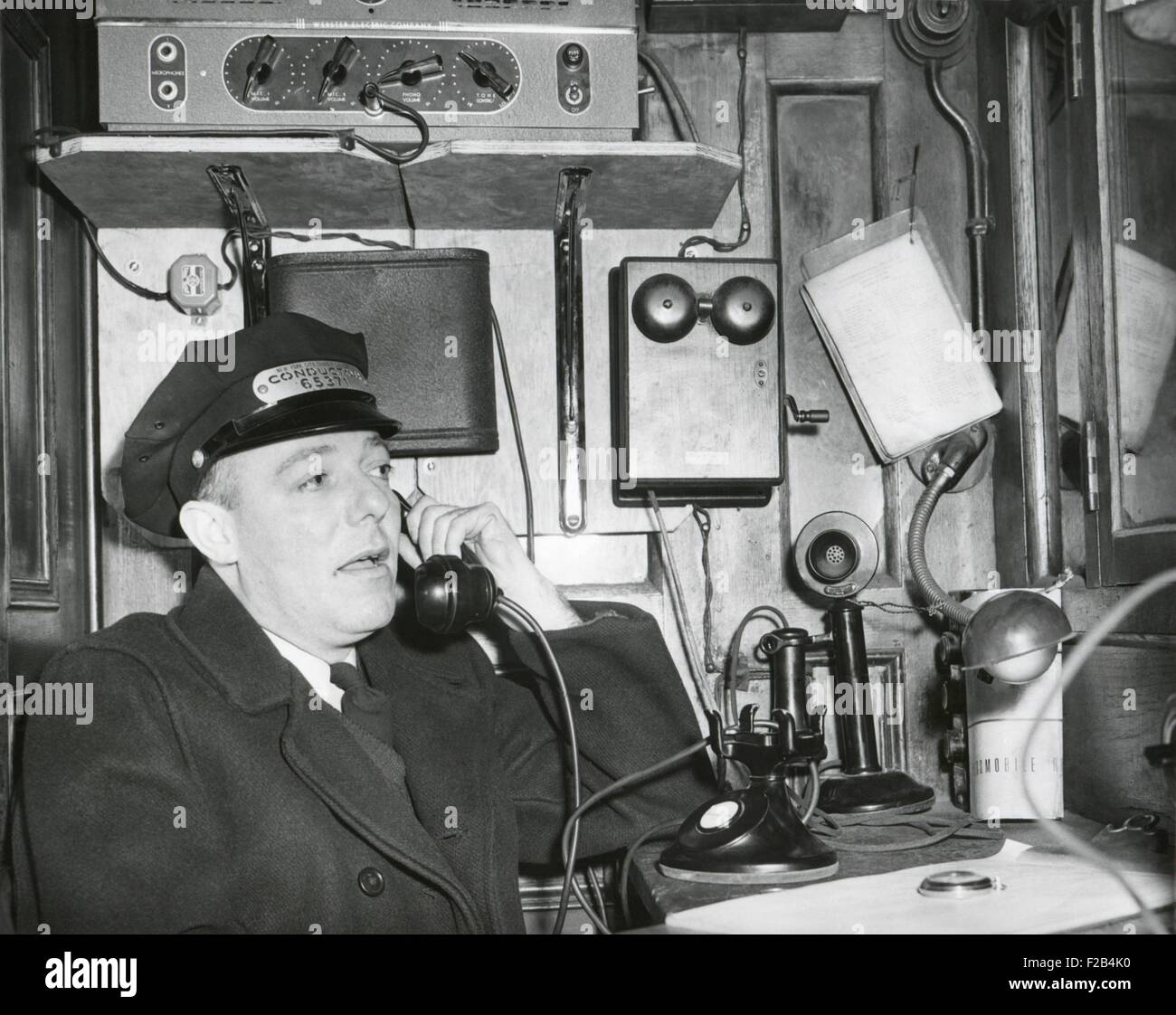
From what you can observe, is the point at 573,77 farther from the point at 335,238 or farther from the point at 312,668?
the point at 312,668

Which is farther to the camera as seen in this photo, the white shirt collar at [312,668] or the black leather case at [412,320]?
the black leather case at [412,320]

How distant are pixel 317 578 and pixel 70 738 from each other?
1.20ft

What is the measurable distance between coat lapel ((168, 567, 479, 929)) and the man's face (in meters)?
0.06

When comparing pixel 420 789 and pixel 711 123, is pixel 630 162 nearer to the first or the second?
pixel 711 123

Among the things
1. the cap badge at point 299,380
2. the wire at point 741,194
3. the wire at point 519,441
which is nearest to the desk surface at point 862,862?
the wire at point 519,441

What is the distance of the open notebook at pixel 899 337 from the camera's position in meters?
1.98

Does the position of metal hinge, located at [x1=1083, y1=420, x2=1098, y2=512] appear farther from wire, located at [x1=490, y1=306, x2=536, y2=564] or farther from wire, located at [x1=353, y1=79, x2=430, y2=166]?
wire, located at [x1=353, y1=79, x2=430, y2=166]

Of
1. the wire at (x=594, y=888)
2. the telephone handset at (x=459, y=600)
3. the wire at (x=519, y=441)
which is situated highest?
the wire at (x=519, y=441)

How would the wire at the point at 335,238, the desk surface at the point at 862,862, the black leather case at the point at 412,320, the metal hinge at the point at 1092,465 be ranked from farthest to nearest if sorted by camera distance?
the wire at the point at 335,238 < the black leather case at the point at 412,320 < the metal hinge at the point at 1092,465 < the desk surface at the point at 862,862

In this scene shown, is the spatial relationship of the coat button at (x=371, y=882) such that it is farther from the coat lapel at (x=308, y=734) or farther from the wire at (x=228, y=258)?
the wire at (x=228, y=258)

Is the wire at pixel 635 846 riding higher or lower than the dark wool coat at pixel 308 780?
lower

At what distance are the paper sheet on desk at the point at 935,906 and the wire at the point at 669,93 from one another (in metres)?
1.25

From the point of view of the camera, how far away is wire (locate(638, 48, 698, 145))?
193cm

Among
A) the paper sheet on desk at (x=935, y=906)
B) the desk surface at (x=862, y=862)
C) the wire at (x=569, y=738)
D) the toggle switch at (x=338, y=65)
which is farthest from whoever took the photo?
the toggle switch at (x=338, y=65)
